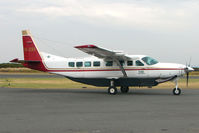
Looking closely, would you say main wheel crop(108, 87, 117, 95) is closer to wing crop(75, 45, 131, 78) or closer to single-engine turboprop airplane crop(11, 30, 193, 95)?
single-engine turboprop airplane crop(11, 30, 193, 95)

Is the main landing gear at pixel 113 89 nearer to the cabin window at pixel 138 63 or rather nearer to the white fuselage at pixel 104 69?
the white fuselage at pixel 104 69

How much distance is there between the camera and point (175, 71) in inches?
742

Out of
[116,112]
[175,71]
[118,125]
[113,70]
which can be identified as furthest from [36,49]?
[118,125]

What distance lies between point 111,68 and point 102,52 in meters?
A: 2.04

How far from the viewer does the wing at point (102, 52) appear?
55.9 feet

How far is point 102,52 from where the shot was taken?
737 inches

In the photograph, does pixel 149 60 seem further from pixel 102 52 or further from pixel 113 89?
pixel 102 52

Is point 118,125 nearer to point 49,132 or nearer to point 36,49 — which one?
point 49,132

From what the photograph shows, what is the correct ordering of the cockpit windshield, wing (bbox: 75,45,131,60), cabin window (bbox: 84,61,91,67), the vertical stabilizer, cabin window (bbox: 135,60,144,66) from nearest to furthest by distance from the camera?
wing (bbox: 75,45,131,60) → the cockpit windshield → cabin window (bbox: 135,60,144,66) → cabin window (bbox: 84,61,91,67) → the vertical stabilizer

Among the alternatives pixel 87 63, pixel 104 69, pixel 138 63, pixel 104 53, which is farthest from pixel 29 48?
pixel 138 63

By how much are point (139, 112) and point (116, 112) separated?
2.99 ft

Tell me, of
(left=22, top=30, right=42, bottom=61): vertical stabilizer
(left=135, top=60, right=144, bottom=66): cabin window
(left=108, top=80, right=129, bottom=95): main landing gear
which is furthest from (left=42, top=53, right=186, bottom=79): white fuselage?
(left=22, top=30, right=42, bottom=61): vertical stabilizer

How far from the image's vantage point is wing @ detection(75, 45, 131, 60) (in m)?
17.0

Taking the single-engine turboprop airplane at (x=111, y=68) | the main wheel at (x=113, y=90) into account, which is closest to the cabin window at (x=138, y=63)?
the single-engine turboprop airplane at (x=111, y=68)
